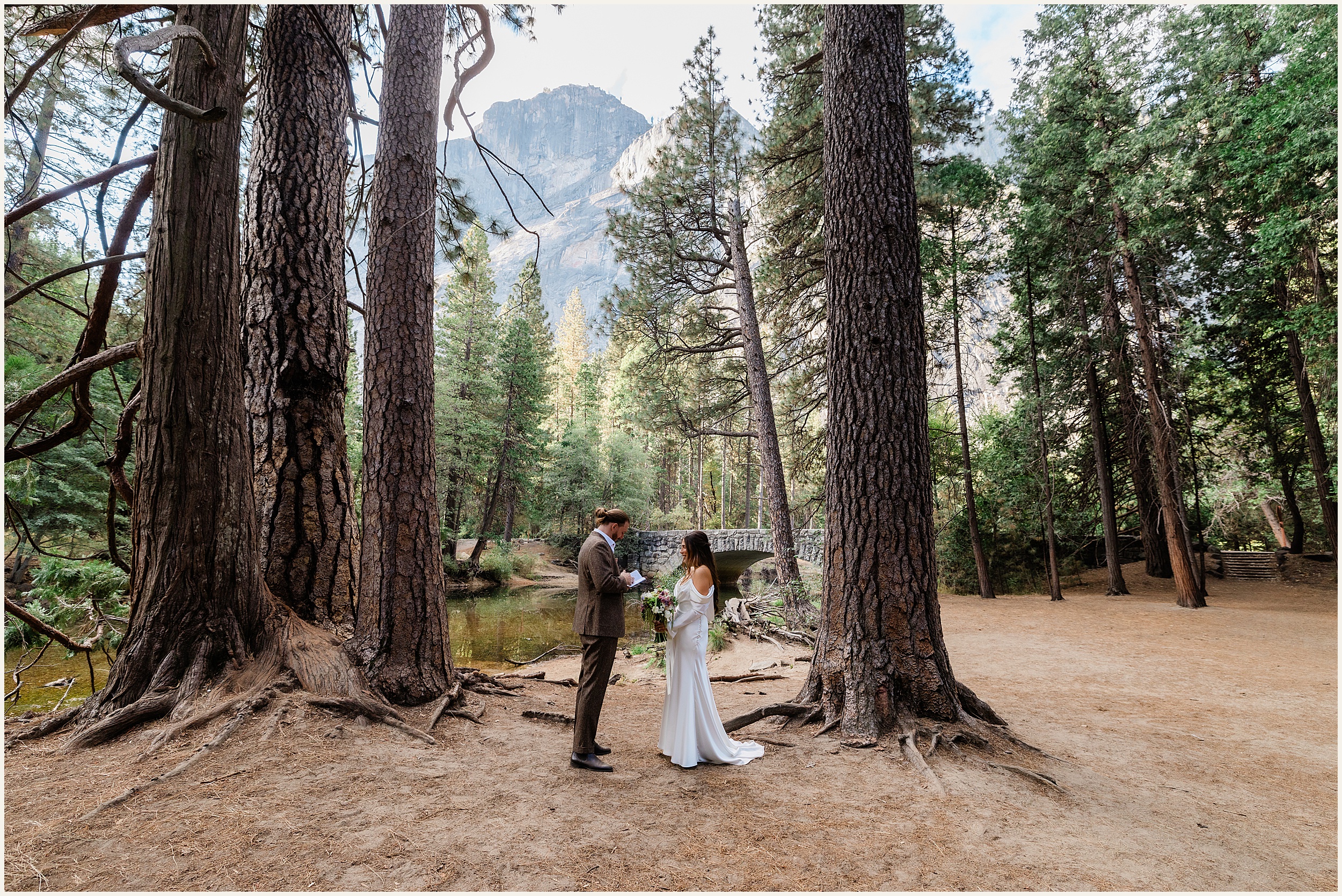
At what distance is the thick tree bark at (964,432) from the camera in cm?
1419

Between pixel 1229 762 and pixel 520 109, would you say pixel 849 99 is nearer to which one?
pixel 1229 762

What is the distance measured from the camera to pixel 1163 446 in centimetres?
1241

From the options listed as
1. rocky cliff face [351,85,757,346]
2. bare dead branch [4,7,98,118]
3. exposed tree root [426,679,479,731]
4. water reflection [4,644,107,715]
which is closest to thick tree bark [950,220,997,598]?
exposed tree root [426,679,479,731]

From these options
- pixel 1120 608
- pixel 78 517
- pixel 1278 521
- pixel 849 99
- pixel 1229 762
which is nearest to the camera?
pixel 1229 762

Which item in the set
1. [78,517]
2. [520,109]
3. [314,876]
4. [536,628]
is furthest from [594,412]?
Answer: [520,109]

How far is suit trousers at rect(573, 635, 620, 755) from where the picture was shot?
11.5ft

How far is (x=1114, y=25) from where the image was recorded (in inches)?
489

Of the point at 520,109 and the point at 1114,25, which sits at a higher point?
the point at 520,109

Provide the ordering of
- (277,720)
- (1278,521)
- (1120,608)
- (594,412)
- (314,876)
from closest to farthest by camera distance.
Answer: (314,876) < (277,720) < (1120,608) < (1278,521) < (594,412)

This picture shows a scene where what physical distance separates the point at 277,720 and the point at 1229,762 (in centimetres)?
571

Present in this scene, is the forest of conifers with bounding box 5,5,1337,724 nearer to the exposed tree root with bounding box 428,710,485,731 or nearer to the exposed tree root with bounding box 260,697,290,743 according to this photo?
the exposed tree root with bounding box 428,710,485,731

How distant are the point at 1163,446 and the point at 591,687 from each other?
13317 mm

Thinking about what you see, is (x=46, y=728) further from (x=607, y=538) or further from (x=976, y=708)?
(x=976, y=708)

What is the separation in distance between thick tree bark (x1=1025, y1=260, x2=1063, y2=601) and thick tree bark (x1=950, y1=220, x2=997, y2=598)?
4.52 ft
